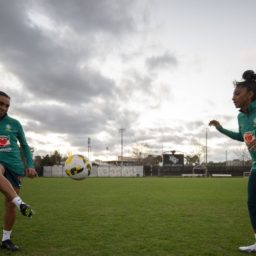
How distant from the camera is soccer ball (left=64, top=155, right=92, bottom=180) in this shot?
8.55 metres

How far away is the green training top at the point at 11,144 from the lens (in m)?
5.80

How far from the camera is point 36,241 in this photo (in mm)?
6492

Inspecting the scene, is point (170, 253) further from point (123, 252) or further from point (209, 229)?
point (209, 229)

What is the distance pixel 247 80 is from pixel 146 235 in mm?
3453

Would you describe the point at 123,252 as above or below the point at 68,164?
below

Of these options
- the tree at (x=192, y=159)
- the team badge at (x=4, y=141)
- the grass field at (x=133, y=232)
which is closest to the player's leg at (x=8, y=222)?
the grass field at (x=133, y=232)

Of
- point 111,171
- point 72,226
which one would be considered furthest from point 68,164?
point 111,171

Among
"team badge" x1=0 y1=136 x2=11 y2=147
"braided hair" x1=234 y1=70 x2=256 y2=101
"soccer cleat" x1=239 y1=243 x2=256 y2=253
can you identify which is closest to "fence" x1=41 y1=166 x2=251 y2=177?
"team badge" x1=0 y1=136 x2=11 y2=147

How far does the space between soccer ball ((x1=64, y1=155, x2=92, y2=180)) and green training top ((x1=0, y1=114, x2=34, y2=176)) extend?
97.3 inches

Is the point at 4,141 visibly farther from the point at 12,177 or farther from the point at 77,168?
the point at 77,168

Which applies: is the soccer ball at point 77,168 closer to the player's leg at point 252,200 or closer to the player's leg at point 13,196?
the player's leg at point 13,196

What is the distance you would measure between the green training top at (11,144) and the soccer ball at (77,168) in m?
2.47

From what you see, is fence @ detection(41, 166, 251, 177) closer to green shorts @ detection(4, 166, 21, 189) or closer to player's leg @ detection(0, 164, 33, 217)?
green shorts @ detection(4, 166, 21, 189)

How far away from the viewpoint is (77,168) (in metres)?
8.54
